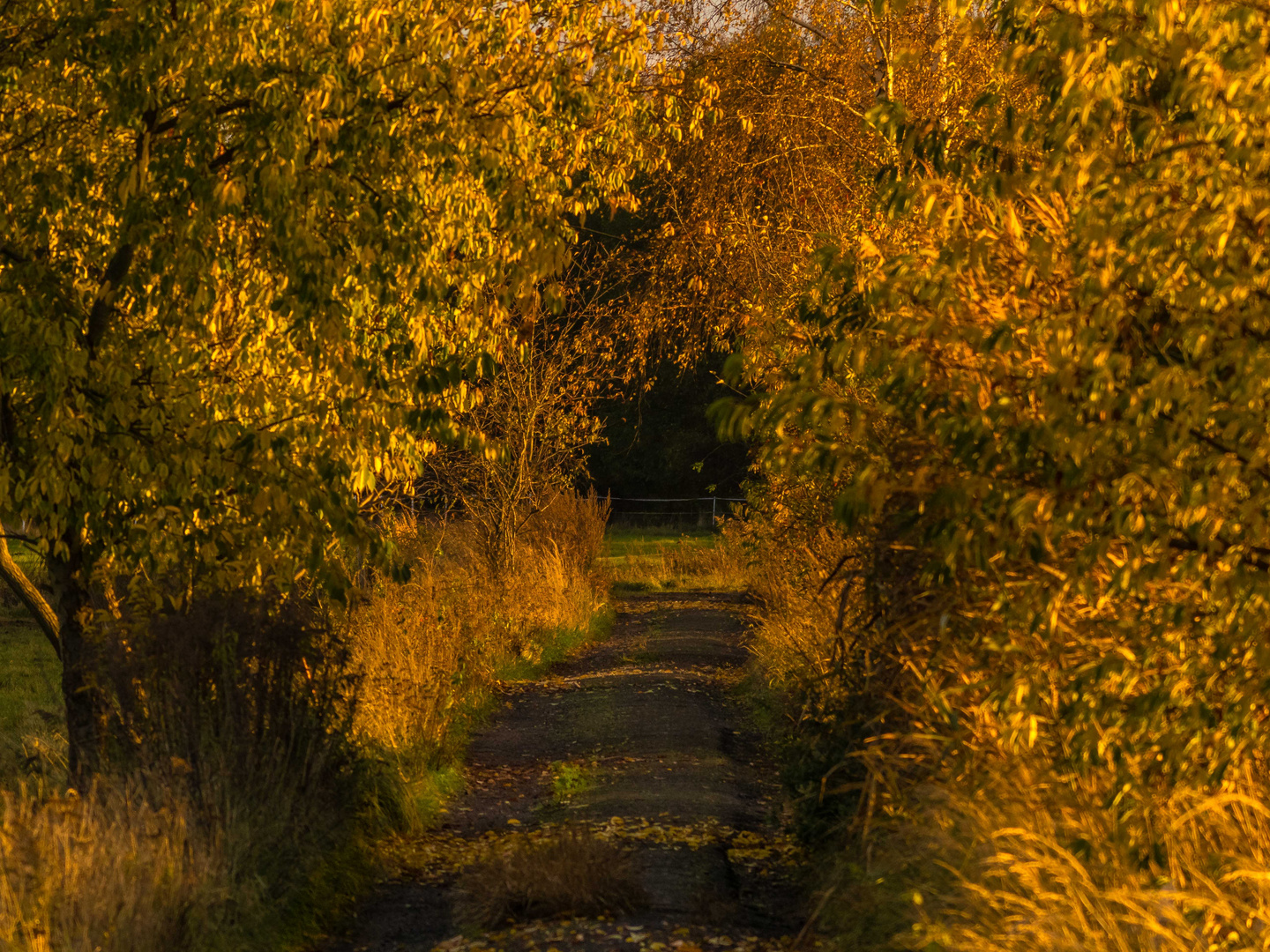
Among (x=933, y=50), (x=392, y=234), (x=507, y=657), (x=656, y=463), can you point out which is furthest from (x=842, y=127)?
(x=656, y=463)

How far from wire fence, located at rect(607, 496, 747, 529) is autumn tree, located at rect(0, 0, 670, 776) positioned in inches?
1503

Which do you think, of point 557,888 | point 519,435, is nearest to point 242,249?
point 557,888

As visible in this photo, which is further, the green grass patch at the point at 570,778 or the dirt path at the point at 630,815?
the green grass patch at the point at 570,778

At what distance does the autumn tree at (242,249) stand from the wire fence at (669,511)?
125ft

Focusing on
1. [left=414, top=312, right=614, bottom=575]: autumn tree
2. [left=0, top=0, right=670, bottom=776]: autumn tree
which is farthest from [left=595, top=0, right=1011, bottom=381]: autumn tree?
[left=0, top=0, right=670, bottom=776]: autumn tree

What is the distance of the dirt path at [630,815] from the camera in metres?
6.57

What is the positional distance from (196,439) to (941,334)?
366 centimetres

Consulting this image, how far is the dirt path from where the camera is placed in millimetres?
6574

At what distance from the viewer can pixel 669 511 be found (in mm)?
50375

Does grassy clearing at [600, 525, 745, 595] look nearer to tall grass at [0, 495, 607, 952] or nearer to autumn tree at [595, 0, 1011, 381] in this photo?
autumn tree at [595, 0, 1011, 381]

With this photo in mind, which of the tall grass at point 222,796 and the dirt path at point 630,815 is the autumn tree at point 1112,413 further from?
the tall grass at point 222,796

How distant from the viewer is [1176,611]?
4.02 m

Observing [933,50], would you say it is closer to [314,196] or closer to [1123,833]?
[314,196]

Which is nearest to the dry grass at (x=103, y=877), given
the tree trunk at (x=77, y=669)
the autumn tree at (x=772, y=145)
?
the tree trunk at (x=77, y=669)
